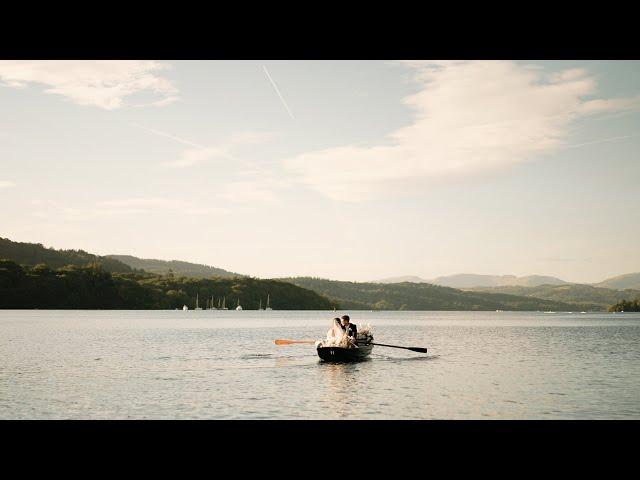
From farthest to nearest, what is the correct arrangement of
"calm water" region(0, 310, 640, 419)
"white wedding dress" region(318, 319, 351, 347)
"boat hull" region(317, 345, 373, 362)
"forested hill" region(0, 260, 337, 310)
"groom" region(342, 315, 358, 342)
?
1. "forested hill" region(0, 260, 337, 310)
2. "boat hull" region(317, 345, 373, 362)
3. "white wedding dress" region(318, 319, 351, 347)
4. "groom" region(342, 315, 358, 342)
5. "calm water" region(0, 310, 640, 419)

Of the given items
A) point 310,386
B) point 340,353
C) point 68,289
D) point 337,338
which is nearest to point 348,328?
point 337,338

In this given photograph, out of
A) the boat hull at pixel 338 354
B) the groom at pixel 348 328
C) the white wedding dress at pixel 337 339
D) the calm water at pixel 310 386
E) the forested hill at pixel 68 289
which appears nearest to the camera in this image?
the calm water at pixel 310 386

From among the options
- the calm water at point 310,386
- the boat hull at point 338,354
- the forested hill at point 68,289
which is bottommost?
the calm water at point 310,386

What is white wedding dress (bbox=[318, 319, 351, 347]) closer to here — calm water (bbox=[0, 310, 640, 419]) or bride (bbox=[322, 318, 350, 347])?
bride (bbox=[322, 318, 350, 347])

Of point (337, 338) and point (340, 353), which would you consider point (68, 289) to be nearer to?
point (337, 338)

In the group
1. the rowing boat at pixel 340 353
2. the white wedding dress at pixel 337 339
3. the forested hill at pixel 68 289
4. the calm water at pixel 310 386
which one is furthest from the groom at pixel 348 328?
the forested hill at pixel 68 289

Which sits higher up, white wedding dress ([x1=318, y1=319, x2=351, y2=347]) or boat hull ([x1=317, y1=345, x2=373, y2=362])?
white wedding dress ([x1=318, y1=319, x2=351, y2=347])

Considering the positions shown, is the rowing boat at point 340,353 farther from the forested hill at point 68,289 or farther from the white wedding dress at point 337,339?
the forested hill at point 68,289

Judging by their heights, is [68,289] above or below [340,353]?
above

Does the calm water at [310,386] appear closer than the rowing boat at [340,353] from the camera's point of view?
Yes

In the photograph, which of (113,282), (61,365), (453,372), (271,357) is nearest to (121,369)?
(61,365)

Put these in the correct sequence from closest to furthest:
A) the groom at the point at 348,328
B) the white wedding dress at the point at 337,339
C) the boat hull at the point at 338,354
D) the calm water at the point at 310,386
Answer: the calm water at the point at 310,386 < the groom at the point at 348,328 < the white wedding dress at the point at 337,339 < the boat hull at the point at 338,354

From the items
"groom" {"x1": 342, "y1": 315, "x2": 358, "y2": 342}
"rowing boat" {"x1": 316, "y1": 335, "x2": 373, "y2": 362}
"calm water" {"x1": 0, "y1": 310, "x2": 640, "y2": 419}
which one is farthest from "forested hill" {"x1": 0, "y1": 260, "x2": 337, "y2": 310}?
"groom" {"x1": 342, "y1": 315, "x2": 358, "y2": 342}
